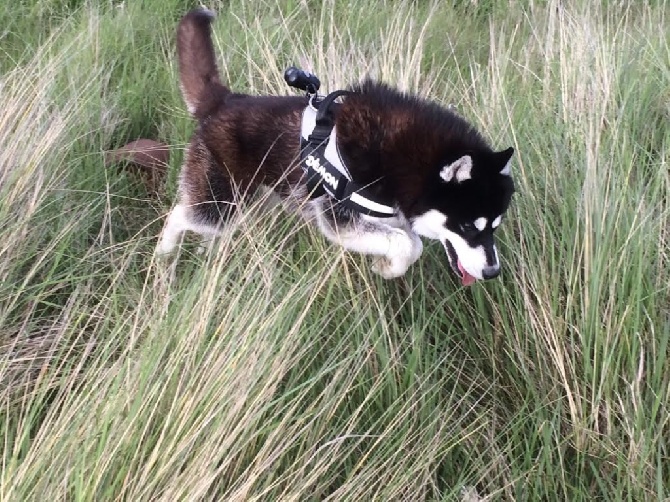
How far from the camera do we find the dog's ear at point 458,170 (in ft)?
7.28

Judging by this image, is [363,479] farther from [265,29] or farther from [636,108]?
[265,29]

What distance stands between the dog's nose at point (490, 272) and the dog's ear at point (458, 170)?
0.33 meters

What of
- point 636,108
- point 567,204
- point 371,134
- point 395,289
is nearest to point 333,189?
point 371,134

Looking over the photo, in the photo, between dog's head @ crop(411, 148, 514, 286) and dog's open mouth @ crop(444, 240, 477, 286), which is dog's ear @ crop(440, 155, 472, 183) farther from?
dog's open mouth @ crop(444, 240, 477, 286)

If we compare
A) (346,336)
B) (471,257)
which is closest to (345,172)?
(471,257)

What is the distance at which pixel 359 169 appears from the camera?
2482 millimetres

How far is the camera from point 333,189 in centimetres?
250

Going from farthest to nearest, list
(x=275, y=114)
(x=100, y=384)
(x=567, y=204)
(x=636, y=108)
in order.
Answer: (x=636, y=108), (x=275, y=114), (x=567, y=204), (x=100, y=384)

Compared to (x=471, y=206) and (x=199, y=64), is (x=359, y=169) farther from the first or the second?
(x=199, y=64)

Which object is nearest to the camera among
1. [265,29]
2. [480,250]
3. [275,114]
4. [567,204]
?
[480,250]

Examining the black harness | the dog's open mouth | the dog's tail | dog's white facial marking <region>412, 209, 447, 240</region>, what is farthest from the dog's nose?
the dog's tail

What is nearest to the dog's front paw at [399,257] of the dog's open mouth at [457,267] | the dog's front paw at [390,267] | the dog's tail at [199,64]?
the dog's front paw at [390,267]

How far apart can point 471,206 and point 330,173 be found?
1.77ft

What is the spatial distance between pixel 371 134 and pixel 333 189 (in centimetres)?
25
